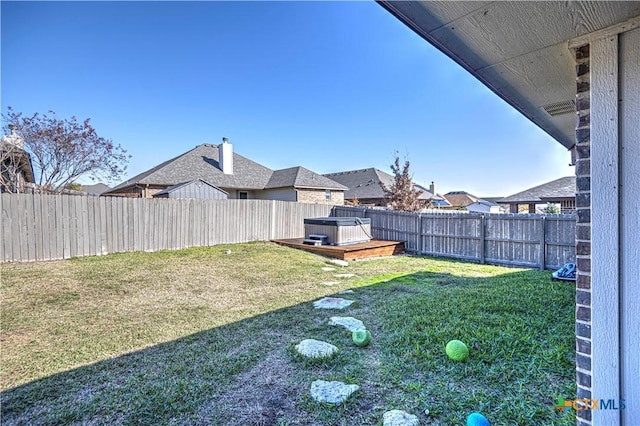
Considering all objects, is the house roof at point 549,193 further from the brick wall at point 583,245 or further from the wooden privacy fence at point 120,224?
the brick wall at point 583,245

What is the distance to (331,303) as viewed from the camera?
4129 mm

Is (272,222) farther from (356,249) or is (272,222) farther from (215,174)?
(215,174)

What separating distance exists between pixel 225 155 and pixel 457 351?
1675 centimetres

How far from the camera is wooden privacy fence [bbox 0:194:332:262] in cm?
657

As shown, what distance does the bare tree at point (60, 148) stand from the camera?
1062 cm

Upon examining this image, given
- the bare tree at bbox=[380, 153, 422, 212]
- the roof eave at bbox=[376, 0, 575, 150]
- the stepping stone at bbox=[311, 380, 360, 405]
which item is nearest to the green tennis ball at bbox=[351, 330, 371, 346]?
the stepping stone at bbox=[311, 380, 360, 405]

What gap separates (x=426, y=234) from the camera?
30.4 ft

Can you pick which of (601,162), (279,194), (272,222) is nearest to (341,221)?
(272,222)

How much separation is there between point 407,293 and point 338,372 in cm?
257

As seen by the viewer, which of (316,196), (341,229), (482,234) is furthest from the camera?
(316,196)

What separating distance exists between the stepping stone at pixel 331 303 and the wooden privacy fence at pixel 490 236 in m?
5.50

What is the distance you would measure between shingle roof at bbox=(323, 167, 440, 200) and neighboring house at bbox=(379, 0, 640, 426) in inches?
830

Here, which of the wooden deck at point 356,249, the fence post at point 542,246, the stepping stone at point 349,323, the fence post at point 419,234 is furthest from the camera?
the fence post at point 419,234

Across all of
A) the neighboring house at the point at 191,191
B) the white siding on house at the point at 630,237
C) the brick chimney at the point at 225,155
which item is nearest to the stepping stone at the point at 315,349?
the white siding on house at the point at 630,237
